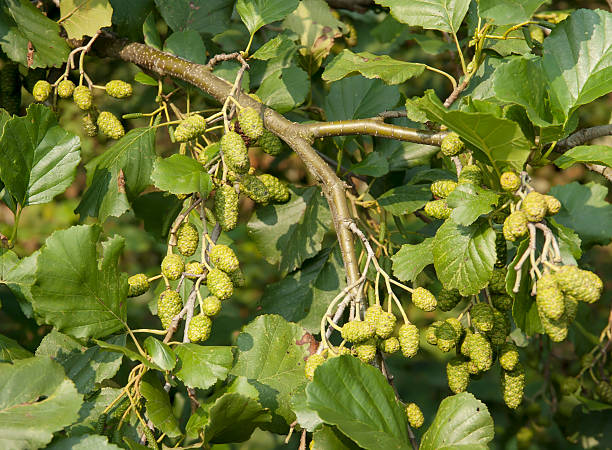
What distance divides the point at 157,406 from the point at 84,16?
1.10 metres

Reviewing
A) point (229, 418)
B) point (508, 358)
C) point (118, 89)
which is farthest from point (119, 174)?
point (508, 358)

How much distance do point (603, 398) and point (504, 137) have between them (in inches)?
59.5

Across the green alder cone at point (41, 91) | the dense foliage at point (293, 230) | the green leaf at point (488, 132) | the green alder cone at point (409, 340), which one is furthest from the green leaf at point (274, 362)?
the green alder cone at point (41, 91)

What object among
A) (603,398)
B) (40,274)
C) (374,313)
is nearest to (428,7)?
(374,313)

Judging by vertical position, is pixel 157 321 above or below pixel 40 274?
below

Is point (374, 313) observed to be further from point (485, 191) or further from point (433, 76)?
point (433, 76)

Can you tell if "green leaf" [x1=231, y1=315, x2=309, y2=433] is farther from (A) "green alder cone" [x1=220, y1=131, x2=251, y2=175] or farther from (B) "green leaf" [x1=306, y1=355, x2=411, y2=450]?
(A) "green alder cone" [x1=220, y1=131, x2=251, y2=175]

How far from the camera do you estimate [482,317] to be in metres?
1.24

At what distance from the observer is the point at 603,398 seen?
2.18 m

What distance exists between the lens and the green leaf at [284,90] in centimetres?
172

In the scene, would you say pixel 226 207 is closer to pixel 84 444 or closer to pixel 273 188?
pixel 273 188

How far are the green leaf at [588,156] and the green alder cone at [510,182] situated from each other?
0.39 ft

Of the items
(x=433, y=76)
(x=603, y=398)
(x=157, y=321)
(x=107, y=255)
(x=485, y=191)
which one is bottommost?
(x=157, y=321)

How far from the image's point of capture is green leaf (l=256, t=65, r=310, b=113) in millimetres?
1718
